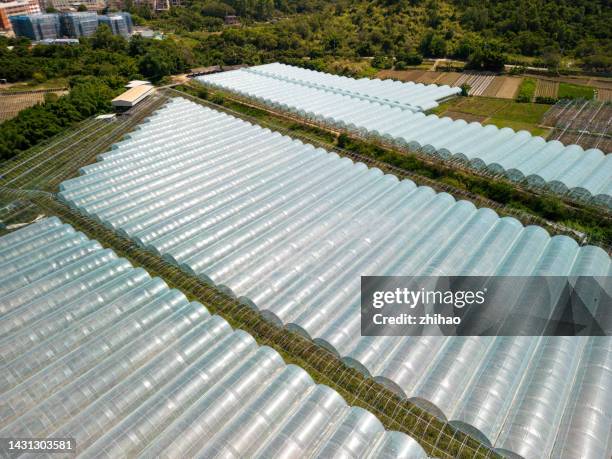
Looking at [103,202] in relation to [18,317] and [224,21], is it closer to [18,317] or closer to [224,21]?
[18,317]

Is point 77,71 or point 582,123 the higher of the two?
point 582,123

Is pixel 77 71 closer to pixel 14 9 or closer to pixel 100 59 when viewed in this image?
pixel 100 59

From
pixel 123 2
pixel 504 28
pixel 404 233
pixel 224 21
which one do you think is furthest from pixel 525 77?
pixel 123 2

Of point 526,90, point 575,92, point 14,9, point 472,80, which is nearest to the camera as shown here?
point 575,92

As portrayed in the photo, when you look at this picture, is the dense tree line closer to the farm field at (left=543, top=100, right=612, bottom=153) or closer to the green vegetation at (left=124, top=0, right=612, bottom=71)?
the green vegetation at (left=124, top=0, right=612, bottom=71)

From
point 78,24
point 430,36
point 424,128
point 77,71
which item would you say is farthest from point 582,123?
point 78,24

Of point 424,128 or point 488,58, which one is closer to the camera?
point 424,128

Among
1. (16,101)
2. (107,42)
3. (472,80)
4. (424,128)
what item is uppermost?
(107,42)
